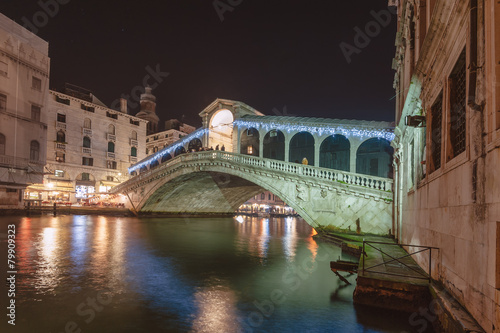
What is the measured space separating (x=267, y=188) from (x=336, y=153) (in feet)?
25.2

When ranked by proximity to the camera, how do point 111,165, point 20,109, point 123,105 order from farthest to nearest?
point 123,105, point 111,165, point 20,109

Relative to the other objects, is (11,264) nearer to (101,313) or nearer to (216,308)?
(101,313)

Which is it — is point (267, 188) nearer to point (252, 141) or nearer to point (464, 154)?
point (252, 141)

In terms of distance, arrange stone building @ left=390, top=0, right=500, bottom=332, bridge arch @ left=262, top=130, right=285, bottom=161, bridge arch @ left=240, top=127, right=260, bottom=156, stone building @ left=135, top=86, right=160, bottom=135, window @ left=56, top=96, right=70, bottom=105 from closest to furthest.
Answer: stone building @ left=390, top=0, right=500, bottom=332
bridge arch @ left=262, top=130, right=285, bottom=161
bridge arch @ left=240, top=127, right=260, bottom=156
window @ left=56, top=96, right=70, bottom=105
stone building @ left=135, top=86, right=160, bottom=135

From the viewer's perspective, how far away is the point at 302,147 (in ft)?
91.2

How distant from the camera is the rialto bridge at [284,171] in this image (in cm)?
1753

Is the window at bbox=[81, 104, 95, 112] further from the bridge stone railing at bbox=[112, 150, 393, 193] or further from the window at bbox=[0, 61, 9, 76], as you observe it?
the bridge stone railing at bbox=[112, 150, 393, 193]

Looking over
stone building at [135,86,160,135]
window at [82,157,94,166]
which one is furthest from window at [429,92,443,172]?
stone building at [135,86,160,135]

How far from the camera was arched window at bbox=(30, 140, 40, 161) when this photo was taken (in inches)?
1190

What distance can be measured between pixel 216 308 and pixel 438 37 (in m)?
7.63

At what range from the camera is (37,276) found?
9.43 meters

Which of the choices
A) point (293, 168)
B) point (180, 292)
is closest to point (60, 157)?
point (293, 168)

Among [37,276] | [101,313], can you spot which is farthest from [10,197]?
[101,313]

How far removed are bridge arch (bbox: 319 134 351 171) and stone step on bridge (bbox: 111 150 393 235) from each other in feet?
13.0
